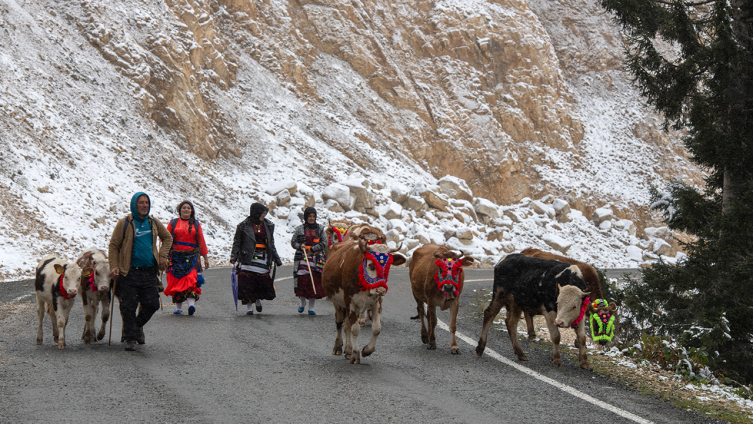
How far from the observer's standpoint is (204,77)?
37469mm

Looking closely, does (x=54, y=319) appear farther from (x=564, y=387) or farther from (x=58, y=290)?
(x=564, y=387)

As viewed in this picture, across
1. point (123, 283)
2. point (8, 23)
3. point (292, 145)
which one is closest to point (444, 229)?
point (292, 145)

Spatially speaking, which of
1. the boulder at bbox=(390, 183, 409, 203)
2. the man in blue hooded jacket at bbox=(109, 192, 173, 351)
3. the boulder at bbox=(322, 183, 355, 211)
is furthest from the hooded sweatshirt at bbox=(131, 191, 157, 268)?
the boulder at bbox=(390, 183, 409, 203)

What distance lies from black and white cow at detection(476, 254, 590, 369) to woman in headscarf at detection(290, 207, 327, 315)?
4.53 meters

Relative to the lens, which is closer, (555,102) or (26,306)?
(26,306)

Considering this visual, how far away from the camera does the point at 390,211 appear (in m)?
32.8

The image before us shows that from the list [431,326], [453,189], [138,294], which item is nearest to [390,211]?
[453,189]

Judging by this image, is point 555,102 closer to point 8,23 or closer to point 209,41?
point 209,41

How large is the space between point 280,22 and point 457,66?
45.6 feet

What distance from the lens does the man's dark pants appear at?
345 inches

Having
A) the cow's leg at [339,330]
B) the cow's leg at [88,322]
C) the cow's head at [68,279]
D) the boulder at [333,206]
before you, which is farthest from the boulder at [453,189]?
the cow's head at [68,279]

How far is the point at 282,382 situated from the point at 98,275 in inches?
139

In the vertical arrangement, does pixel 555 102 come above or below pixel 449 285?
above

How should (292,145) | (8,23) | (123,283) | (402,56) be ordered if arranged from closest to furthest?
1. (123,283)
2. (8,23)
3. (292,145)
4. (402,56)
